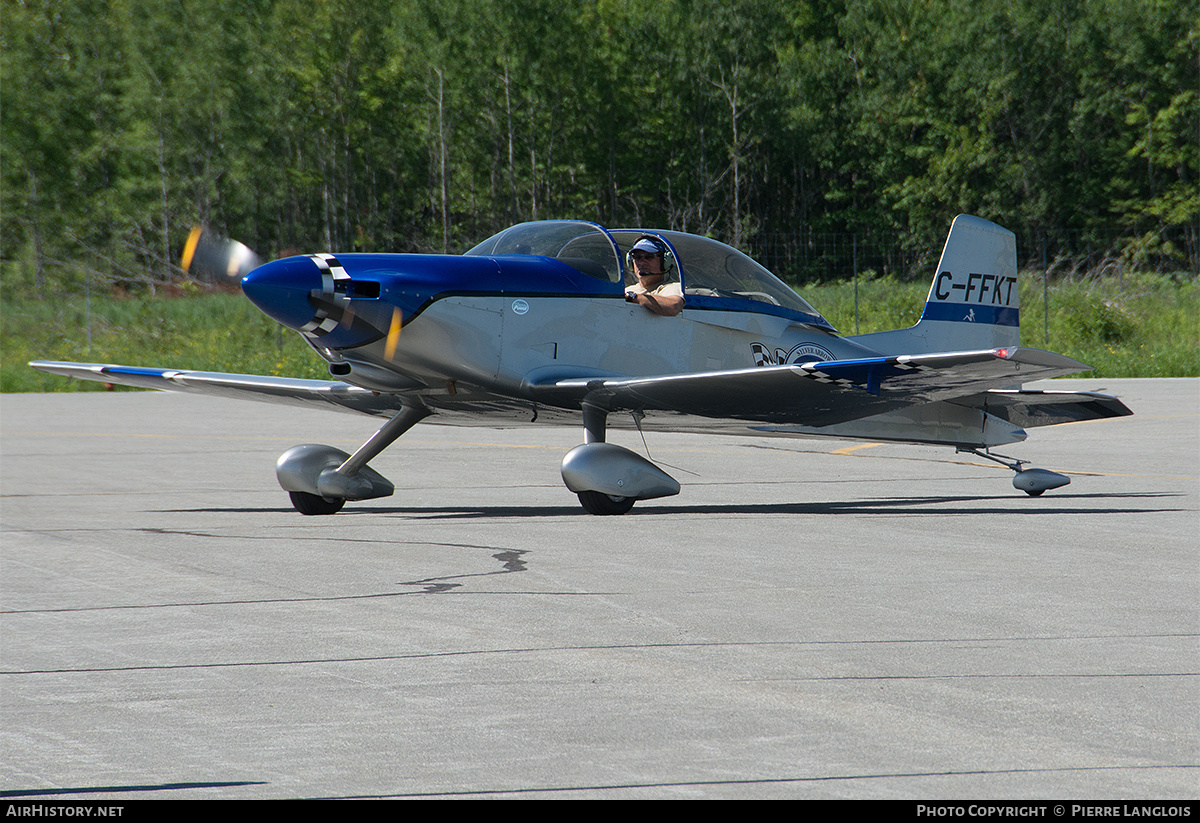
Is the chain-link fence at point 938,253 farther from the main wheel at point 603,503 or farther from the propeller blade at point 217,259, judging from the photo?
the propeller blade at point 217,259

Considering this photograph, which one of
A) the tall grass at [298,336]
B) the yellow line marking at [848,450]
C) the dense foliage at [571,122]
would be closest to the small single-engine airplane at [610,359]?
the yellow line marking at [848,450]

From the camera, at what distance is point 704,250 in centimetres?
1039

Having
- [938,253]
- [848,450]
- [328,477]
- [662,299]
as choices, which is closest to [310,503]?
[328,477]

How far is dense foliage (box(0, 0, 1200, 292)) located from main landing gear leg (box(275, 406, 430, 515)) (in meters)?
48.3

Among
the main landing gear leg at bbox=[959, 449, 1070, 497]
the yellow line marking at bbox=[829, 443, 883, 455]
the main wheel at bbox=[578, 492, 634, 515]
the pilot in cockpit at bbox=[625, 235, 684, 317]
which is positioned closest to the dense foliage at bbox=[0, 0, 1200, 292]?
the yellow line marking at bbox=[829, 443, 883, 455]

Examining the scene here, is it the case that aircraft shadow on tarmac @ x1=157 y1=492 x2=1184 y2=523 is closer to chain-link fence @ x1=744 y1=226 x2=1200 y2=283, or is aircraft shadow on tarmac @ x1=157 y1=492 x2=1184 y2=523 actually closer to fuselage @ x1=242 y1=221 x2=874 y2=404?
fuselage @ x1=242 y1=221 x2=874 y2=404

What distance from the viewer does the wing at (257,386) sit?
10.9 meters

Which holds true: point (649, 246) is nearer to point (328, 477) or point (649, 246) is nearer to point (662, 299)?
point (662, 299)

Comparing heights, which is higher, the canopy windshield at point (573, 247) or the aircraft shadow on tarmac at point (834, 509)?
the canopy windshield at point (573, 247)

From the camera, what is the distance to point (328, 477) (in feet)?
33.4

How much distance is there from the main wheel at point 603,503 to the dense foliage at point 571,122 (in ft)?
160

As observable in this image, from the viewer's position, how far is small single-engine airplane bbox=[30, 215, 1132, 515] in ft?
29.2

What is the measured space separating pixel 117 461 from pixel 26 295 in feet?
88.5
